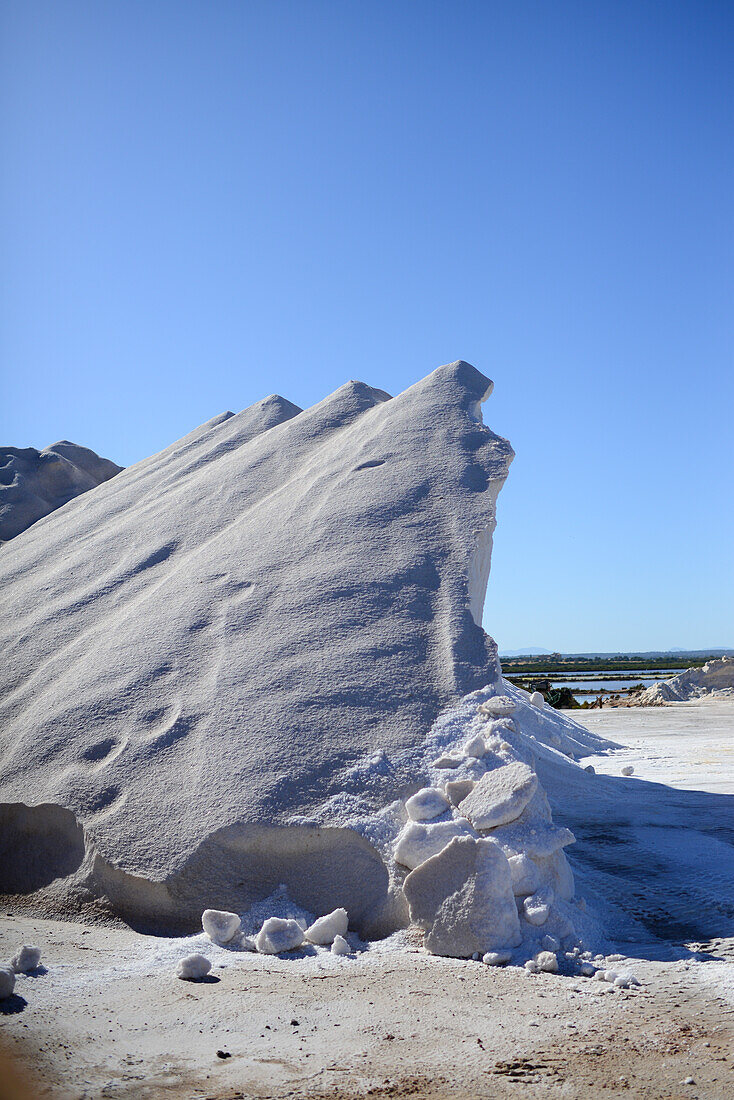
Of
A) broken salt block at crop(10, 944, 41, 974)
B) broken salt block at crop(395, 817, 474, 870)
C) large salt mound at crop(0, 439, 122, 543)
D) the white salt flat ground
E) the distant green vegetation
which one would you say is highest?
large salt mound at crop(0, 439, 122, 543)

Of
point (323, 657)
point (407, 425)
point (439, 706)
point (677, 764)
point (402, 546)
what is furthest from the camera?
point (677, 764)

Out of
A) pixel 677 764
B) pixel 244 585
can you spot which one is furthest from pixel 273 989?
pixel 677 764

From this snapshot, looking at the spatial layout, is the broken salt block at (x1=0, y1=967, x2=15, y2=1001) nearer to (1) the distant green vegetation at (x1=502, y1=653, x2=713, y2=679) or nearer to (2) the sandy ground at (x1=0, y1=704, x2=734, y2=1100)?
(2) the sandy ground at (x1=0, y1=704, x2=734, y2=1100)

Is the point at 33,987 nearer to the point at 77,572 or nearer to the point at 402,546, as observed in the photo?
the point at 402,546

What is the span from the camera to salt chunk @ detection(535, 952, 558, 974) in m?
3.21

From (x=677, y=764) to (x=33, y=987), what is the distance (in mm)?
7625

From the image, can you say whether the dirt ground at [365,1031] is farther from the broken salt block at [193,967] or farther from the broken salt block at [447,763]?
the broken salt block at [447,763]

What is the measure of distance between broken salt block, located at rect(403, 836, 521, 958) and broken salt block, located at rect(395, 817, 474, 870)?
0.12 metres

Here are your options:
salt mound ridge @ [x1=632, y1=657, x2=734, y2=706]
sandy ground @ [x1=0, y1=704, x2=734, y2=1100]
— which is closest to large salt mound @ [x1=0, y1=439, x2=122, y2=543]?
sandy ground @ [x1=0, y1=704, x2=734, y2=1100]

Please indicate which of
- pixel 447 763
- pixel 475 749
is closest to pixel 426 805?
pixel 447 763

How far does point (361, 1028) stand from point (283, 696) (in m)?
2.00

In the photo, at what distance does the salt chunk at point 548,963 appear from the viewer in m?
3.21

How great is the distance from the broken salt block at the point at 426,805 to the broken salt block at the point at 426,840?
87mm

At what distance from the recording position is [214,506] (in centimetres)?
675
